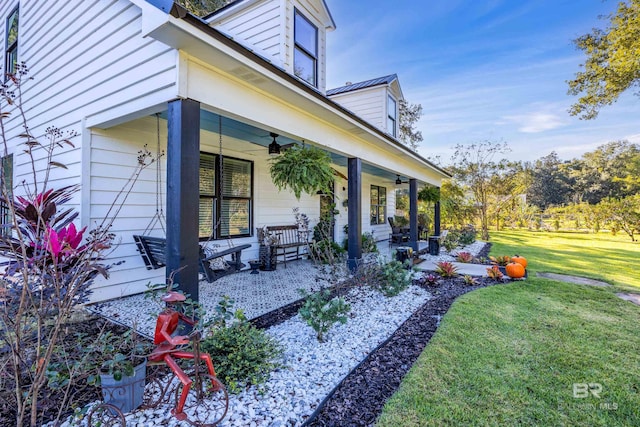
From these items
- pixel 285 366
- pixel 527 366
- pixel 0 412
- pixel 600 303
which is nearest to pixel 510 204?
pixel 600 303

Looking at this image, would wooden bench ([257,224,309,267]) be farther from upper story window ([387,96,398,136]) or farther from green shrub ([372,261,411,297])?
upper story window ([387,96,398,136])

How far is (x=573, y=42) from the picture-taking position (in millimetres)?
8727

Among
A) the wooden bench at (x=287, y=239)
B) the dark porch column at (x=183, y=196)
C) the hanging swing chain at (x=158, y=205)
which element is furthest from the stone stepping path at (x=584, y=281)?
the hanging swing chain at (x=158, y=205)

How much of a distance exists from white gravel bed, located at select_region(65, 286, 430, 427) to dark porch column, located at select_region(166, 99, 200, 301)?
3.37ft

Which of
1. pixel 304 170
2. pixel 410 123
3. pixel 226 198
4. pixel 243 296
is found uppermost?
pixel 410 123

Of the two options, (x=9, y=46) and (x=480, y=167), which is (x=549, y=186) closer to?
(x=480, y=167)

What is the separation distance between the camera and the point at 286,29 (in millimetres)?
5586

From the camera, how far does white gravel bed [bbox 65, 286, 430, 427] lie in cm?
183

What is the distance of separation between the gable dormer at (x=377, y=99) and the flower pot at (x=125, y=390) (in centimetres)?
904

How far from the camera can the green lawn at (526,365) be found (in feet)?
6.35

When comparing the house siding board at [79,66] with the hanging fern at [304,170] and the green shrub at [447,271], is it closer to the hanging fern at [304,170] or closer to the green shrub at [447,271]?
the hanging fern at [304,170]

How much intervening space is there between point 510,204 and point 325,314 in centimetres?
1825

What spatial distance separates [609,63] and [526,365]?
10264 millimetres

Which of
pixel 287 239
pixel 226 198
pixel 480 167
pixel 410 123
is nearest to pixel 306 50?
pixel 226 198
